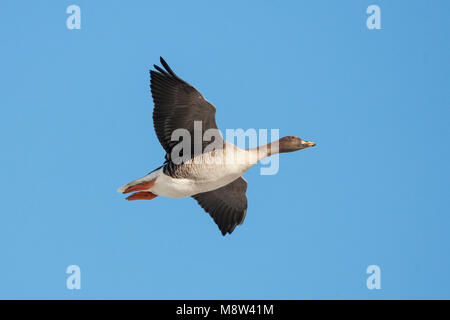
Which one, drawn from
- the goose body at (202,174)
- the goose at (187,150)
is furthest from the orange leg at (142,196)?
the goose body at (202,174)

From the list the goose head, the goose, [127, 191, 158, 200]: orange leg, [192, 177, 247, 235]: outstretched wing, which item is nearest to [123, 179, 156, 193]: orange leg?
the goose

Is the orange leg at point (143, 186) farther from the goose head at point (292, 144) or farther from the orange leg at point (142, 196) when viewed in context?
the goose head at point (292, 144)

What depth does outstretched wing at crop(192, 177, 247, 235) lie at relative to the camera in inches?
458

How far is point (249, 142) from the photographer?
35.6 ft

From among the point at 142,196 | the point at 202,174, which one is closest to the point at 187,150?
the point at 202,174

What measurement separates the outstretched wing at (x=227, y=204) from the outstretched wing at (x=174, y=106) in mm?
1422

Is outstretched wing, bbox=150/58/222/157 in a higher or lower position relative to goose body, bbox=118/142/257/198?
higher

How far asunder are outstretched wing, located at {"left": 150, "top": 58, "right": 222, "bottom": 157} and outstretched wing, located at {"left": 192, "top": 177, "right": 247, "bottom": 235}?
1.42m

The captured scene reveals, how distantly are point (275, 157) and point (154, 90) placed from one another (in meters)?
2.18

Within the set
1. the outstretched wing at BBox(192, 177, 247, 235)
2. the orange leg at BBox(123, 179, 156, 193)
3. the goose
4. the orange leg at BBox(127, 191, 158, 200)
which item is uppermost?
the goose

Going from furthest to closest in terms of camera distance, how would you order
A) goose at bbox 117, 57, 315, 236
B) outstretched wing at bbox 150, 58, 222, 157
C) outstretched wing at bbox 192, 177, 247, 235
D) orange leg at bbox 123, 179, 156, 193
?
1. outstretched wing at bbox 192, 177, 247, 235
2. orange leg at bbox 123, 179, 156, 193
3. goose at bbox 117, 57, 315, 236
4. outstretched wing at bbox 150, 58, 222, 157

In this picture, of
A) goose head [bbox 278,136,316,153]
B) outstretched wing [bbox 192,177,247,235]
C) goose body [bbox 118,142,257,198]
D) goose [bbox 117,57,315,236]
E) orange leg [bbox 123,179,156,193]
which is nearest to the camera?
goose [bbox 117,57,315,236]

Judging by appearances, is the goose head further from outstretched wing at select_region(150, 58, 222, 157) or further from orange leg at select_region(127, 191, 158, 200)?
orange leg at select_region(127, 191, 158, 200)

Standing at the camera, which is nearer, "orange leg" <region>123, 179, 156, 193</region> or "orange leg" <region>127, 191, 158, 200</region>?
"orange leg" <region>123, 179, 156, 193</region>
